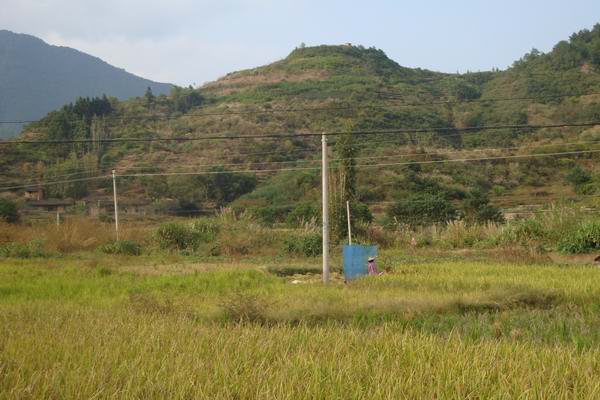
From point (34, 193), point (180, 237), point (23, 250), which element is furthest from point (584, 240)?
point (34, 193)

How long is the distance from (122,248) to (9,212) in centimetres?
1052

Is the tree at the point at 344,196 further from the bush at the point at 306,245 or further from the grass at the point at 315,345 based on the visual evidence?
the grass at the point at 315,345

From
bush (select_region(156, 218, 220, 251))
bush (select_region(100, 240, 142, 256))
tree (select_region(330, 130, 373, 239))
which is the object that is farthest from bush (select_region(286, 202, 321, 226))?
bush (select_region(100, 240, 142, 256))

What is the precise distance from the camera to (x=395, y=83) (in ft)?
231

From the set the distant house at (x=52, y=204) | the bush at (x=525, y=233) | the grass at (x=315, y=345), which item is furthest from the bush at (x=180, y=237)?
the distant house at (x=52, y=204)

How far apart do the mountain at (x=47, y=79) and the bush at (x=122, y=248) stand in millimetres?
71690

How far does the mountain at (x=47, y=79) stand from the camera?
375 ft

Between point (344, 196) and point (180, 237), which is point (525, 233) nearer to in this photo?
point (344, 196)

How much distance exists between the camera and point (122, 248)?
80.4 ft

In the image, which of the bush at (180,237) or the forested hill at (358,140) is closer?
the bush at (180,237)

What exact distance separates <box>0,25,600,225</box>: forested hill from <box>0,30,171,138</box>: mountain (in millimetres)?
42660

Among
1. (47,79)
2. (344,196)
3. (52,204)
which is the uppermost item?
(47,79)

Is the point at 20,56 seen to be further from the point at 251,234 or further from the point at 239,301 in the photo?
the point at 239,301

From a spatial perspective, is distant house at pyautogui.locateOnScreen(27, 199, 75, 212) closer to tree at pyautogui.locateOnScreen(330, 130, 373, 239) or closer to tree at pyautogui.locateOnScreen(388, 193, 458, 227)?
tree at pyautogui.locateOnScreen(330, 130, 373, 239)
